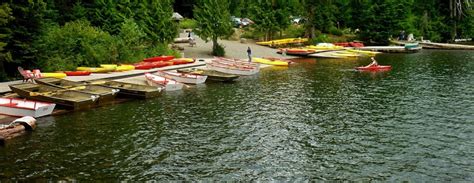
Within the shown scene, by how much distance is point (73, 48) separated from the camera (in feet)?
156

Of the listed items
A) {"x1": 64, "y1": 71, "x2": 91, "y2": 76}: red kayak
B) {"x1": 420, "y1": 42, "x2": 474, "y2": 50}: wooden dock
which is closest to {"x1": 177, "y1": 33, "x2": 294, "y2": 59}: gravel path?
{"x1": 64, "y1": 71, "x2": 91, "y2": 76}: red kayak

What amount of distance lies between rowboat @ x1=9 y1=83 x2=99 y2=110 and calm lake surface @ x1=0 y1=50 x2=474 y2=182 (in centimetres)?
104

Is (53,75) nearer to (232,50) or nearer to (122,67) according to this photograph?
(122,67)

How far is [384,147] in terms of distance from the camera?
23.1 m

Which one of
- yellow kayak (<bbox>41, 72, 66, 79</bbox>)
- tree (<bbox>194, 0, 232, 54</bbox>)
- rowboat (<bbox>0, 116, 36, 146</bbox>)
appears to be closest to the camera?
rowboat (<bbox>0, 116, 36, 146</bbox>)

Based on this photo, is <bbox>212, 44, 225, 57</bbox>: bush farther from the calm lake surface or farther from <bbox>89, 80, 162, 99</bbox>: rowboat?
<bbox>89, 80, 162, 99</bbox>: rowboat

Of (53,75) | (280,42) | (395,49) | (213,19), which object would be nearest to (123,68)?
(53,75)

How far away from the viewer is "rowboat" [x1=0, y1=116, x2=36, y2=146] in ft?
79.5

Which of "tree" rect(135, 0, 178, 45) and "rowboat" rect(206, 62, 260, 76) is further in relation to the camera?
"tree" rect(135, 0, 178, 45)

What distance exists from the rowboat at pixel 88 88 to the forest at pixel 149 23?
148 inches

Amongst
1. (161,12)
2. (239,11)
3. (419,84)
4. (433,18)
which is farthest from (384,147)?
(239,11)

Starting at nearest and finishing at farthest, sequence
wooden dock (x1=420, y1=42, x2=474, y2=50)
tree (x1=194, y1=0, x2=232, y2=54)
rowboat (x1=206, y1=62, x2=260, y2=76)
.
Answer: rowboat (x1=206, y1=62, x2=260, y2=76) → tree (x1=194, y1=0, x2=232, y2=54) → wooden dock (x1=420, y1=42, x2=474, y2=50)

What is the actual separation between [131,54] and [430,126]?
3619 cm

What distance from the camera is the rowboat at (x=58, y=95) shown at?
30.9 m
